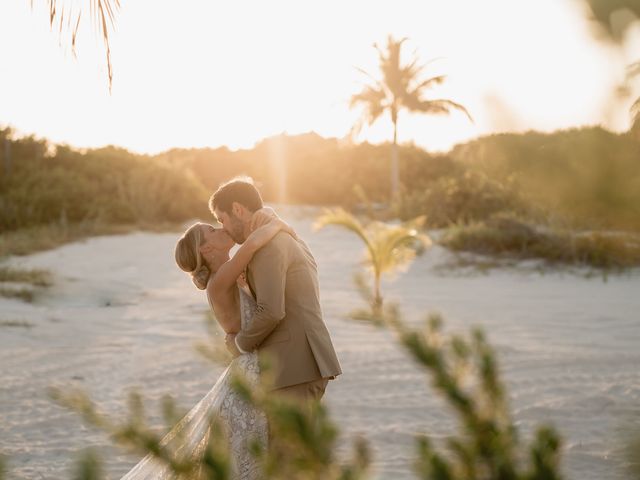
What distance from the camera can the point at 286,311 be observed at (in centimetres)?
354

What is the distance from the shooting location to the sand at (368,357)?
5.91 meters

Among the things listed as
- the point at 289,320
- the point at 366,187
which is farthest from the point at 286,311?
the point at 366,187

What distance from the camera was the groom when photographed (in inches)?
134

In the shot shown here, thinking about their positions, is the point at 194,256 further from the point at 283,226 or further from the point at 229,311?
the point at 283,226

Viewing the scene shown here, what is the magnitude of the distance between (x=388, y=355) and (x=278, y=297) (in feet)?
19.0

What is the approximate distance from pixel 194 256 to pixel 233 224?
0.29 m

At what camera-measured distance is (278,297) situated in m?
3.35

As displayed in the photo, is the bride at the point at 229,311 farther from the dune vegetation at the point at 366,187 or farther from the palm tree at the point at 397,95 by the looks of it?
the palm tree at the point at 397,95

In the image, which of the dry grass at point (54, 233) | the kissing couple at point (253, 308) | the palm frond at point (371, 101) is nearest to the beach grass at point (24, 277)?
the dry grass at point (54, 233)

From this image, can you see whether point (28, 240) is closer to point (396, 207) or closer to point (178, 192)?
point (178, 192)

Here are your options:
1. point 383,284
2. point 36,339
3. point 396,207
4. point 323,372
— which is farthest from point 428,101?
point 323,372

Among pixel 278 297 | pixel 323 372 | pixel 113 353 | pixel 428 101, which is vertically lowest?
pixel 113 353

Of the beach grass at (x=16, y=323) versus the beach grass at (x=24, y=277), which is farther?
the beach grass at (x=24, y=277)

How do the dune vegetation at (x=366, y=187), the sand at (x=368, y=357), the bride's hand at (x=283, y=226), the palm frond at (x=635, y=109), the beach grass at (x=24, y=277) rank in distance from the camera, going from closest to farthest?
the dune vegetation at (x=366, y=187) < the palm frond at (x=635, y=109) < the bride's hand at (x=283, y=226) < the sand at (x=368, y=357) < the beach grass at (x=24, y=277)
